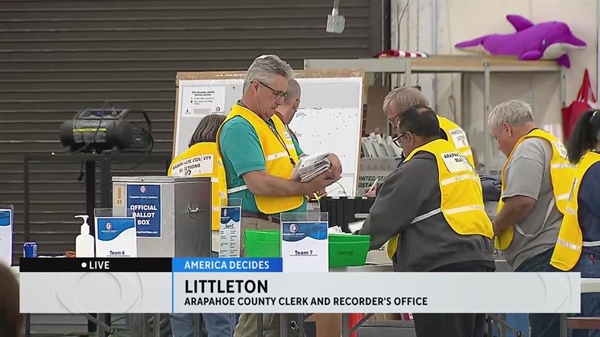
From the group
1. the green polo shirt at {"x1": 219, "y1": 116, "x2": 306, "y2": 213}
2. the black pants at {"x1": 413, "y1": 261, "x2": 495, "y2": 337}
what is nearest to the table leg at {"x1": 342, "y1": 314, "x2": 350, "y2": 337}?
the black pants at {"x1": 413, "y1": 261, "x2": 495, "y2": 337}

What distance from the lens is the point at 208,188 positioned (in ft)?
10.3

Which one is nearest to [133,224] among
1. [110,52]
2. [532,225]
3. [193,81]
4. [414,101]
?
[414,101]

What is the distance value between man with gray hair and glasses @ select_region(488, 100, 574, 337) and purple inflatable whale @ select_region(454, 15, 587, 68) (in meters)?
3.23

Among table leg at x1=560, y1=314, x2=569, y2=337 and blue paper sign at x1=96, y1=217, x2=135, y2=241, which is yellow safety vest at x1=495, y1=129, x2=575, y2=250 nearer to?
table leg at x1=560, y1=314, x2=569, y2=337

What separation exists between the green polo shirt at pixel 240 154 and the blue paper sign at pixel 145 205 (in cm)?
65

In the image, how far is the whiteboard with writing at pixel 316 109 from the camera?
6.08 m

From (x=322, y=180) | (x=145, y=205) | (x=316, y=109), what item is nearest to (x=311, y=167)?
(x=322, y=180)

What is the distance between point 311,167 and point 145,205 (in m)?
0.72

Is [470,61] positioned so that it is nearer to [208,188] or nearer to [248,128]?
[248,128]

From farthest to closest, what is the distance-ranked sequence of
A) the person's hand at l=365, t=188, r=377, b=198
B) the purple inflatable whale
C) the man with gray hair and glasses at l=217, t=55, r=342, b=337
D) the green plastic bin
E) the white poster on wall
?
the purple inflatable whale < the white poster on wall < the person's hand at l=365, t=188, r=377, b=198 < the man with gray hair and glasses at l=217, t=55, r=342, b=337 < the green plastic bin

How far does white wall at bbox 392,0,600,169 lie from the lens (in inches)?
299

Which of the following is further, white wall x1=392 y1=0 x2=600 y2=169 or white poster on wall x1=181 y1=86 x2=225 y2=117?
white wall x1=392 y1=0 x2=600 y2=169

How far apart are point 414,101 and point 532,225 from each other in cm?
89

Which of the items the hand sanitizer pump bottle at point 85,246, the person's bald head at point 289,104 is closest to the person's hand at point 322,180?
the hand sanitizer pump bottle at point 85,246
